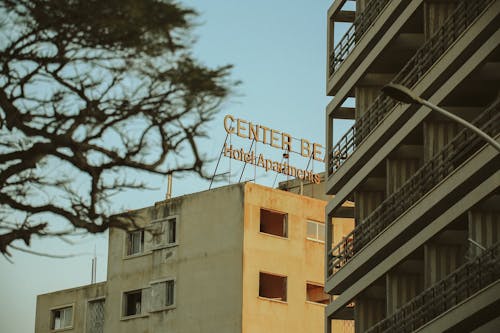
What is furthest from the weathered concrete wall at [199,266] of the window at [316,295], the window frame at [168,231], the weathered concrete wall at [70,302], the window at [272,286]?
the window at [316,295]

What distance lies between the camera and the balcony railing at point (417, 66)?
156 ft

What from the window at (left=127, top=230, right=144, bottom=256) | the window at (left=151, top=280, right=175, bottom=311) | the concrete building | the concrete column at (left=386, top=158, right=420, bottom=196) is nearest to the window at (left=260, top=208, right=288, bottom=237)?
the concrete building

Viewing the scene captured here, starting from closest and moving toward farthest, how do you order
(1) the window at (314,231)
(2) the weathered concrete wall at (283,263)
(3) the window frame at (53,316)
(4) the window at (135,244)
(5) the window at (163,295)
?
(2) the weathered concrete wall at (283,263) < (1) the window at (314,231) < (5) the window at (163,295) < (4) the window at (135,244) < (3) the window frame at (53,316)

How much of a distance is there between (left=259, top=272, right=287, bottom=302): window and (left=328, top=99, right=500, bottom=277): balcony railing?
55.1 ft

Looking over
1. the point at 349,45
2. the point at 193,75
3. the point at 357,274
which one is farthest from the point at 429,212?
the point at 193,75

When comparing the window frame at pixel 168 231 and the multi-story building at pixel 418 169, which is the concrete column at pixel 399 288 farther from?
the window frame at pixel 168 231

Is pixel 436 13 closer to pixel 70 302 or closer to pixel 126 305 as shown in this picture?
pixel 126 305

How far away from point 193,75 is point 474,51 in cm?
2349

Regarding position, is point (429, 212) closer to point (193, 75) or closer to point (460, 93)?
point (460, 93)

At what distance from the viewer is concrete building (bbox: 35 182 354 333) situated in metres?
72.5

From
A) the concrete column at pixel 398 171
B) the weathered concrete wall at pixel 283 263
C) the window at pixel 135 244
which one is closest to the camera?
the concrete column at pixel 398 171

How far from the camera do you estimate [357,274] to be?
56.7m

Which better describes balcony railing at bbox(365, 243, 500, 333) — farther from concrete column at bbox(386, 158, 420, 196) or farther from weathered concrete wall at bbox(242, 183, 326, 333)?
weathered concrete wall at bbox(242, 183, 326, 333)

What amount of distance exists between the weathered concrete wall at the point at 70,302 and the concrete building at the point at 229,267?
10.4 feet
